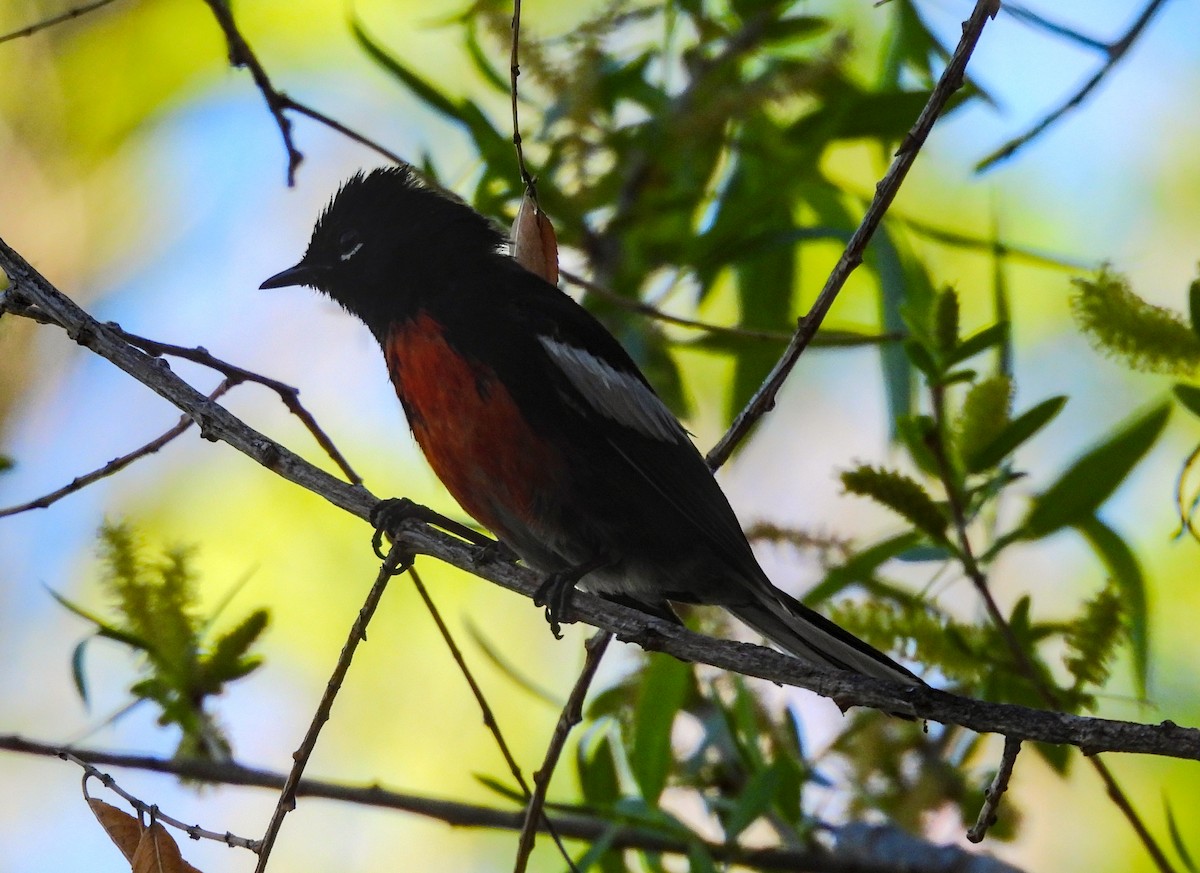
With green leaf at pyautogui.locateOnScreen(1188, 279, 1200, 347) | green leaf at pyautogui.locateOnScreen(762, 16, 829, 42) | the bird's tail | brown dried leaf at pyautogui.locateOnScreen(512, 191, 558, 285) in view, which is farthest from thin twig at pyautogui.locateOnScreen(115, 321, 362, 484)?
green leaf at pyautogui.locateOnScreen(762, 16, 829, 42)

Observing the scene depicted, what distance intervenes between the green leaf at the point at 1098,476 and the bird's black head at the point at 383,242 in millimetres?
1683

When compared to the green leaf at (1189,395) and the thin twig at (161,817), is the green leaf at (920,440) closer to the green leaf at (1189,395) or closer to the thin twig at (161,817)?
the green leaf at (1189,395)

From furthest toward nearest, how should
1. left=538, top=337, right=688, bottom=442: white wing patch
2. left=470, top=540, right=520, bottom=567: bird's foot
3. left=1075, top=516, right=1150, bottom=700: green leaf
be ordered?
left=1075, top=516, right=1150, bottom=700: green leaf → left=538, top=337, right=688, bottom=442: white wing patch → left=470, top=540, right=520, bottom=567: bird's foot

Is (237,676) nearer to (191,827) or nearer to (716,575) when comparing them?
(191,827)

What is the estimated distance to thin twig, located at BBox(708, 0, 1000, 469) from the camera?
7.91 ft

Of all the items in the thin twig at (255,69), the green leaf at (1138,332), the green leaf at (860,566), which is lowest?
the green leaf at (1138,332)

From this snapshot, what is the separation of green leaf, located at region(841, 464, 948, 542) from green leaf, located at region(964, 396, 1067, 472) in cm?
25

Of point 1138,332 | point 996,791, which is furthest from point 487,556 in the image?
point 1138,332

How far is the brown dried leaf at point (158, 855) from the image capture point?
2035mm

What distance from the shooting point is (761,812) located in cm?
327

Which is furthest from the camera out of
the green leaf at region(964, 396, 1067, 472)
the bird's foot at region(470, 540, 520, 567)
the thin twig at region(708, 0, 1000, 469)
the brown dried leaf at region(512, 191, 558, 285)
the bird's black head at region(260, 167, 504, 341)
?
the bird's black head at region(260, 167, 504, 341)

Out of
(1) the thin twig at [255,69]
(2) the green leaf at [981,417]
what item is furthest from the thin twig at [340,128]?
(2) the green leaf at [981,417]

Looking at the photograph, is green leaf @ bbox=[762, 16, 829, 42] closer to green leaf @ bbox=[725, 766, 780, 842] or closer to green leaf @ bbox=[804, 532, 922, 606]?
green leaf @ bbox=[804, 532, 922, 606]

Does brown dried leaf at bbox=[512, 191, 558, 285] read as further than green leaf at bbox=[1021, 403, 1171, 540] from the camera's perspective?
No
